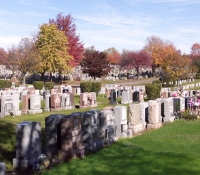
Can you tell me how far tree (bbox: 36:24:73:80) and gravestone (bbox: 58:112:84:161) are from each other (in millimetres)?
40381

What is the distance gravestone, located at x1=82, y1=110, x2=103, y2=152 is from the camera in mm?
10102

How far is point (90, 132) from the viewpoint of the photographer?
33.5 feet

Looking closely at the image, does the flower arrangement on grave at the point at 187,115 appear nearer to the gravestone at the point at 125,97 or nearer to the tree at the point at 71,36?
the gravestone at the point at 125,97

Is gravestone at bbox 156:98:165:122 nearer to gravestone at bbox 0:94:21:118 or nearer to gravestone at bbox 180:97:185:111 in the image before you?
gravestone at bbox 180:97:185:111

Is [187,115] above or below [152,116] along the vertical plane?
below

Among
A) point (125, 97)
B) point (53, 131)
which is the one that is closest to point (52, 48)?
point (125, 97)

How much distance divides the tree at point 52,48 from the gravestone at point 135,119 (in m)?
36.0

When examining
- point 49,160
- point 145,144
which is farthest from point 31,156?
point 145,144

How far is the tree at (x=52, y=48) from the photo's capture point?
49.5 m

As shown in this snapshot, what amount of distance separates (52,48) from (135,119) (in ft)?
124

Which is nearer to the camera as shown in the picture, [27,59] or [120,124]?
[120,124]

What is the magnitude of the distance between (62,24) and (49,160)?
50.7m

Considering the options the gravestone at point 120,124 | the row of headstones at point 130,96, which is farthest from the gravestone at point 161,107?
the row of headstones at point 130,96

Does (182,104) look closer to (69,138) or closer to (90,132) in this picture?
(90,132)
